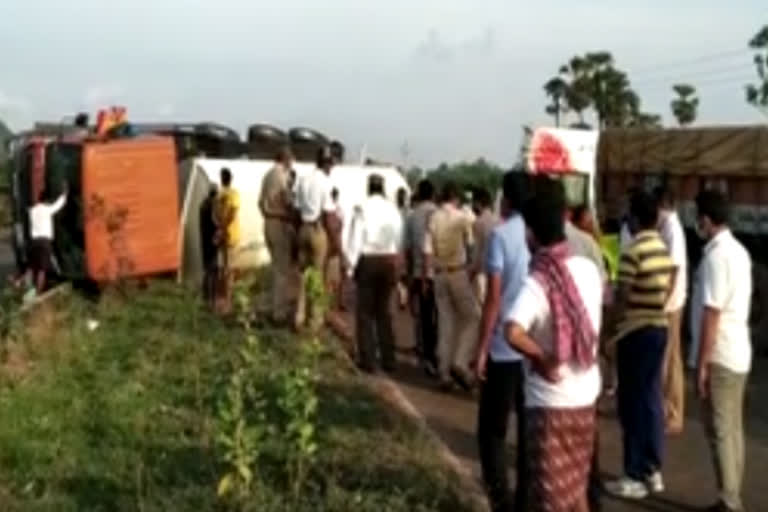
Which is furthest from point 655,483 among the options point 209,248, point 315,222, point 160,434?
point 209,248

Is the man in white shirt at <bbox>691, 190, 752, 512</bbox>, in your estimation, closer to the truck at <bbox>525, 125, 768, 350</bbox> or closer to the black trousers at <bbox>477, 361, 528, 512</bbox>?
the black trousers at <bbox>477, 361, 528, 512</bbox>

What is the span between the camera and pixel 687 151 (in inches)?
810

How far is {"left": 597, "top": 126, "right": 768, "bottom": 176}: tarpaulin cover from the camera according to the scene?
62.3 feet

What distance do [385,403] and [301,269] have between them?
4.15 m

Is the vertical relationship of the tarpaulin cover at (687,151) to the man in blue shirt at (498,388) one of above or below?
above

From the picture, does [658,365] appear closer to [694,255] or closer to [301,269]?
[301,269]

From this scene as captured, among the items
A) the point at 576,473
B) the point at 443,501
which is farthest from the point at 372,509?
the point at 576,473

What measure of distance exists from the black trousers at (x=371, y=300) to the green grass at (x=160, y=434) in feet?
1.10

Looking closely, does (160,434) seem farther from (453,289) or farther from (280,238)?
(280,238)

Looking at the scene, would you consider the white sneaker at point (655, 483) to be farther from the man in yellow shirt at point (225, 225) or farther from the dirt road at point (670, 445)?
the man in yellow shirt at point (225, 225)

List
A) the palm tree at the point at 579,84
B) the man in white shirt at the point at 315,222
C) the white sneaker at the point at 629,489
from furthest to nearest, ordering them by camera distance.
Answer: the palm tree at the point at 579,84
the man in white shirt at the point at 315,222
the white sneaker at the point at 629,489

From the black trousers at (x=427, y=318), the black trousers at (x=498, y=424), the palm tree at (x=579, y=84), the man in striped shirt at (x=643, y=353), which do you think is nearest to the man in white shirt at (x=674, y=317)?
the man in striped shirt at (x=643, y=353)

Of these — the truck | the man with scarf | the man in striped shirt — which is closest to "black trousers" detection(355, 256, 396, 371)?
the truck

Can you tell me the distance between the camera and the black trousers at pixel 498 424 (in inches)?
316
